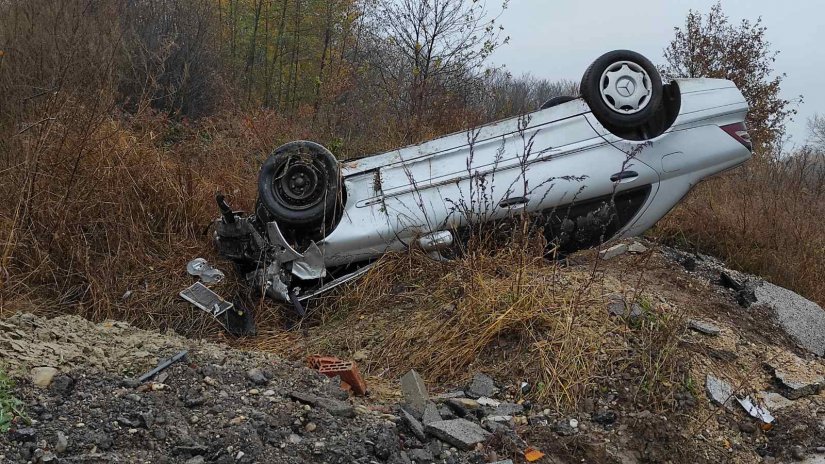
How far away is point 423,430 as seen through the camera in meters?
3.04

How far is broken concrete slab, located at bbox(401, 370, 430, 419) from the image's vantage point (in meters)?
3.26

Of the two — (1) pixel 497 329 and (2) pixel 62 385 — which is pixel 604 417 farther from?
(2) pixel 62 385

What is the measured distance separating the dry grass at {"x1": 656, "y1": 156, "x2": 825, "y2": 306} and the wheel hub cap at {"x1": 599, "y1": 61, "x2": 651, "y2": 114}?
2.31 meters

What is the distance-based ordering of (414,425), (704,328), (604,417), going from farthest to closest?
(704,328) → (604,417) → (414,425)

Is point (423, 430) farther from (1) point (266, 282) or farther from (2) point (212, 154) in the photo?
(2) point (212, 154)

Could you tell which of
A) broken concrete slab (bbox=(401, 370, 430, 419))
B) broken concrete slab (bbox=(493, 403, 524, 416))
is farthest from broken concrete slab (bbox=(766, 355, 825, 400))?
broken concrete slab (bbox=(401, 370, 430, 419))

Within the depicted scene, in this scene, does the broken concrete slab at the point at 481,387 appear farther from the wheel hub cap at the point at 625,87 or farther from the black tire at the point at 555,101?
the black tire at the point at 555,101

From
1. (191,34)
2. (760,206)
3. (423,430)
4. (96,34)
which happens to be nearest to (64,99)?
(96,34)

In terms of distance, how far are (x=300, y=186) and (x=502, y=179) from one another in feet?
4.49

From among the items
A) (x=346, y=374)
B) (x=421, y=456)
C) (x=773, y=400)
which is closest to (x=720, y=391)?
(x=773, y=400)

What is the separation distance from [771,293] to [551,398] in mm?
2648

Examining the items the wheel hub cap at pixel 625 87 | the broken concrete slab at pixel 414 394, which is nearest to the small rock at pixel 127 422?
the broken concrete slab at pixel 414 394

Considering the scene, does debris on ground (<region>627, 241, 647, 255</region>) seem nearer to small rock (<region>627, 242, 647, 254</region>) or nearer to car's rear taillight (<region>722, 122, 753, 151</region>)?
small rock (<region>627, 242, 647, 254</region>)

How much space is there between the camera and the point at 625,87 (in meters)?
4.85
